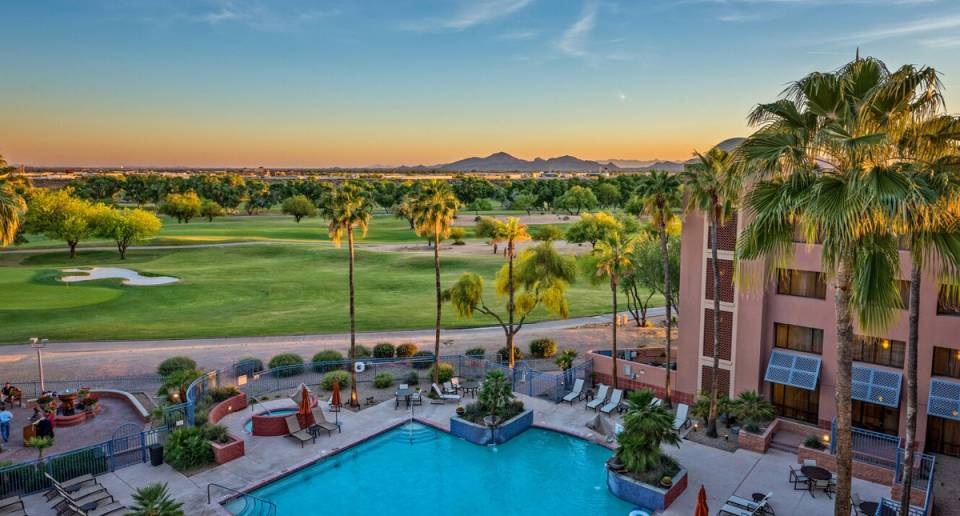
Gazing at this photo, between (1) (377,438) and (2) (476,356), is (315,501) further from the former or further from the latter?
(2) (476,356)

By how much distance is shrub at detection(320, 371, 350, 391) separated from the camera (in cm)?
2995

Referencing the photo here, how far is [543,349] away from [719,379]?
490 inches

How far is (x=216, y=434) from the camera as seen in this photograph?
21.9 meters

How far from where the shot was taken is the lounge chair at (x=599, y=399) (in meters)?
26.7

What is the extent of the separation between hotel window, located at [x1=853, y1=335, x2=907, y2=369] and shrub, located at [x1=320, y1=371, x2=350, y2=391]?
22591mm

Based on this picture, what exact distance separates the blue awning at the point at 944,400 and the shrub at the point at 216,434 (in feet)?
81.7

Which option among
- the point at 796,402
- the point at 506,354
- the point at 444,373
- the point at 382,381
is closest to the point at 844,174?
the point at 796,402

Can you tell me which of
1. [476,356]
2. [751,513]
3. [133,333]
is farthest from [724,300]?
[133,333]

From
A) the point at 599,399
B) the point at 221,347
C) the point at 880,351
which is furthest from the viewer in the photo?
the point at 221,347

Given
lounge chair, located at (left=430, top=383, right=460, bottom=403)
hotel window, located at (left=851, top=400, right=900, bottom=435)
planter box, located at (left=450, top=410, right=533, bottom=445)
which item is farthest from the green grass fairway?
hotel window, located at (left=851, top=400, right=900, bottom=435)

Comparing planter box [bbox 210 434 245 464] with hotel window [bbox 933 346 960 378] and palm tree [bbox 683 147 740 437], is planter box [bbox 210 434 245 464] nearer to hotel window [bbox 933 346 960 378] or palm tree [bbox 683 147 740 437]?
palm tree [bbox 683 147 740 437]

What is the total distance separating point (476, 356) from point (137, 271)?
45.6m

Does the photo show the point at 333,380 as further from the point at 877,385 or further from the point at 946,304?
the point at 946,304

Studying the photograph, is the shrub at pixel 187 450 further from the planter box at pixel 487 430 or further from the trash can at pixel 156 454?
the planter box at pixel 487 430
